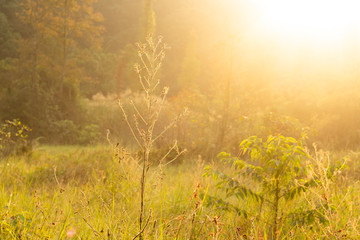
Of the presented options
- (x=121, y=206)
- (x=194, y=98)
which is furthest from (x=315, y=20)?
(x=121, y=206)

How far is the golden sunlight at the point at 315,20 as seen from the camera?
66.7ft

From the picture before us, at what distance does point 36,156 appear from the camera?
25.4 feet

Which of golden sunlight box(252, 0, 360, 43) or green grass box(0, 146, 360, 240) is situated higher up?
golden sunlight box(252, 0, 360, 43)

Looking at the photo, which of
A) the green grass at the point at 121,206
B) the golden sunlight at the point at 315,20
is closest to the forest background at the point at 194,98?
the golden sunlight at the point at 315,20

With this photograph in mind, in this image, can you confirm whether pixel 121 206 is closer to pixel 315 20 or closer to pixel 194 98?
pixel 194 98

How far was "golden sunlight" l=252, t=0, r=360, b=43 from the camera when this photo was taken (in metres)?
20.3

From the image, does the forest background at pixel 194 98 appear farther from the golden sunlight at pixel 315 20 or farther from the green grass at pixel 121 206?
the green grass at pixel 121 206

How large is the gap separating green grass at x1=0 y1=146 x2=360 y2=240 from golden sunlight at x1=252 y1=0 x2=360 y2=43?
689 inches

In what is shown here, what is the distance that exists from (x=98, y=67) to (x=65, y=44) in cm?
2003

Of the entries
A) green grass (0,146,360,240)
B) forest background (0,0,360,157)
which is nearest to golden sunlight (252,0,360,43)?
forest background (0,0,360,157)

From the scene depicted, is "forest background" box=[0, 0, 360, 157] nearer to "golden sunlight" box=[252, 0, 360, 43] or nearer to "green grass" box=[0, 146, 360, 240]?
"golden sunlight" box=[252, 0, 360, 43]

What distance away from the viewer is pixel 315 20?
26281 millimetres

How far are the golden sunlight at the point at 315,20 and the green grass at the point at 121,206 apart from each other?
17489 millimetres

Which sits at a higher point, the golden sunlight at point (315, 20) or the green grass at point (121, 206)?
the golden sunlight at point (315, 20)
